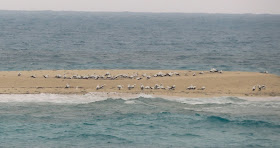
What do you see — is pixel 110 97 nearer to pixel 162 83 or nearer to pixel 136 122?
pixel 162 83

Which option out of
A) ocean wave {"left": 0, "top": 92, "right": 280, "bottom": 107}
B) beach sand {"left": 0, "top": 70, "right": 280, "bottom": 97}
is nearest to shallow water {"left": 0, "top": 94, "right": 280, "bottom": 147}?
ocean wave {"left": 0, "top": 92, "right": 280, "bottom": 107}

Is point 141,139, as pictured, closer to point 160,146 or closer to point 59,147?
point 160,146

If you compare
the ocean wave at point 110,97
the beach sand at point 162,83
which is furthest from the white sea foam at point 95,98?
the beach sand at point 162,83

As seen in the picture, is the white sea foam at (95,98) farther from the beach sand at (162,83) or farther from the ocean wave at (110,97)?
the beach sand at (162,83)

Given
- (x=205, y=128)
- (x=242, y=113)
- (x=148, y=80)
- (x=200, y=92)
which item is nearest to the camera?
(x=205, y=128)

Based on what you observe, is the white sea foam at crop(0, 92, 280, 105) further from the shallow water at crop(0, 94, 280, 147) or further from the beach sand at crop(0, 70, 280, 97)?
→ the beach sand at crop(0, 70, 280, 97)

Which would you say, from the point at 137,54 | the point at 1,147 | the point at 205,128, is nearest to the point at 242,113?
the point at 205,128
